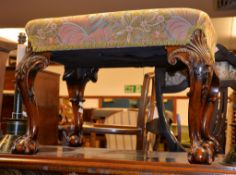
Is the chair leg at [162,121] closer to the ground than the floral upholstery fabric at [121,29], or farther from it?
closer to the ground

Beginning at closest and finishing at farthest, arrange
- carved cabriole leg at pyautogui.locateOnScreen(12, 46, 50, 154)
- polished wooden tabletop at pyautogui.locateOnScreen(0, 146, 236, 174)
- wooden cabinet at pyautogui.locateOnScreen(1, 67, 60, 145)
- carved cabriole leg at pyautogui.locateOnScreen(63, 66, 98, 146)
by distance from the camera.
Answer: polished wooden tabletop at pyautogui.locateOnScreen(0, 146, 236, 174), carved cabriole leg at pyautogui.locateOnScreen(12, 46, 50, 154), carved cabriole leg at pyautogui.locateOnScreen(63, 66, 98, 146), wooden cabinet at pyautogui.locateOnScreen(1, 67, 60, 145)

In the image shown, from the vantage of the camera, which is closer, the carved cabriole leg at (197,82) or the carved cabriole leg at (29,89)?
the carved cabriole leg at (197,82)

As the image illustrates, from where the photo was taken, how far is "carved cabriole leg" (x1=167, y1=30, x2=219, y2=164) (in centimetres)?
85

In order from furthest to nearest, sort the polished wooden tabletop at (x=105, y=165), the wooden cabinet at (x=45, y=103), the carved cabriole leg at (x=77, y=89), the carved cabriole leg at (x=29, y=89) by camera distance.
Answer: the wooden cabinet at (x=45, y=103) < the carved cabriole leg at (x=77, y=89) < the carved cabriole leg at (x=29, y=89) < the polished wooden tabletop at (x=105, y=165)

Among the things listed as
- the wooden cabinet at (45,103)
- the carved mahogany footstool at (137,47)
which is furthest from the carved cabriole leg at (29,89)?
the wooden cabinet at (45,103)

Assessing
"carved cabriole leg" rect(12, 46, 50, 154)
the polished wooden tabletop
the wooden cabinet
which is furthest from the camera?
the wooden cabinet

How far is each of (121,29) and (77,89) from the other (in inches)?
22.6

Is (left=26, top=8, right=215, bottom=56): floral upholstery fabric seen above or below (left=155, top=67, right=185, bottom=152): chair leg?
above

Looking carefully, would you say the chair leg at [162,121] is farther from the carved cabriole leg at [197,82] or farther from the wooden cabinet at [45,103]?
the wooden cabinet at [45,103]

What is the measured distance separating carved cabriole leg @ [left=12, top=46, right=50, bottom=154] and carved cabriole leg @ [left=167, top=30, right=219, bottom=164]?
15.2 inches

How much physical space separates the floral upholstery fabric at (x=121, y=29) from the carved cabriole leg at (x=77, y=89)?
0.39 m

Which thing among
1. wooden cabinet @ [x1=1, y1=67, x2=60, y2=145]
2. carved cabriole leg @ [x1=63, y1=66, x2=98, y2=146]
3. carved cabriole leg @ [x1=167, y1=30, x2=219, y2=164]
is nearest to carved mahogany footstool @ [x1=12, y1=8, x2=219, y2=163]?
carved cabriole leg @ [x1=167, y1=30, x2=219, y2=164]

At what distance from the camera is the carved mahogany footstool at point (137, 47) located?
86 centimetres

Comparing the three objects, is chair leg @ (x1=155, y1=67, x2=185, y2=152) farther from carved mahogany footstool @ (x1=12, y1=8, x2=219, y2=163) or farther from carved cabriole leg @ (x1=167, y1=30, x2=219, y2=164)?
carved cabriole leg @ (x1=167, y1=30, x2=219, y2=164)
